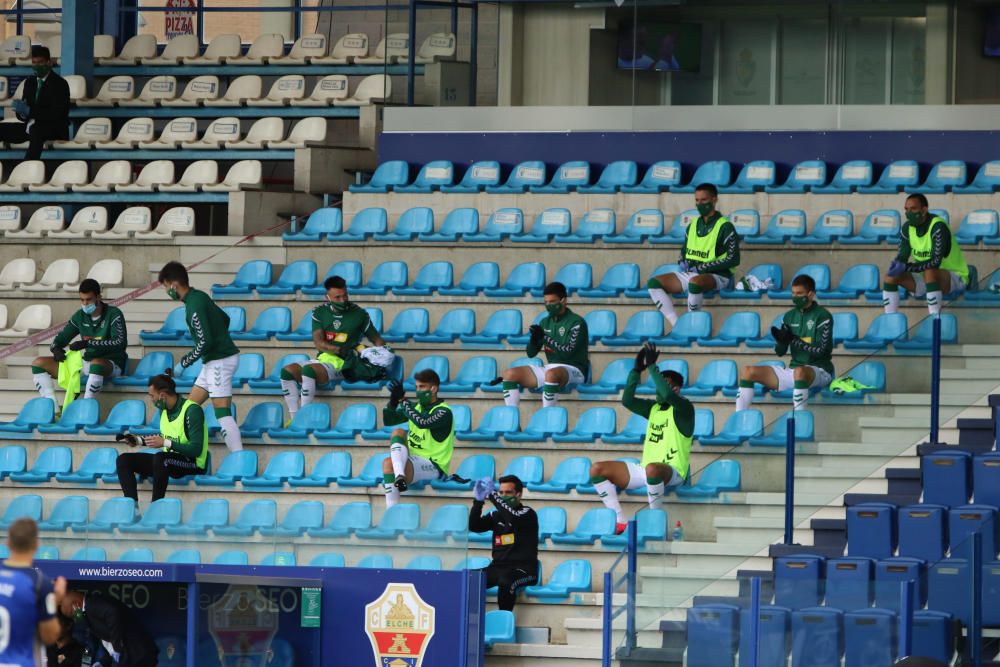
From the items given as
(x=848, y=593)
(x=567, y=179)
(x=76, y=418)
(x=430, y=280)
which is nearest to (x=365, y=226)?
(x=430, y=280)

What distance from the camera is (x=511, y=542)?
1292 cm

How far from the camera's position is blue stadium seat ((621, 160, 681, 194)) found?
1784cm

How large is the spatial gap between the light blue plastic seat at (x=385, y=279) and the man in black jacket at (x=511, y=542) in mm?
4391

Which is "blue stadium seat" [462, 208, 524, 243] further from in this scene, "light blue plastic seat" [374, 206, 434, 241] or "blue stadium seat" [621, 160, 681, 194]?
"blue stadium seat" [621, 160, 681, 194]

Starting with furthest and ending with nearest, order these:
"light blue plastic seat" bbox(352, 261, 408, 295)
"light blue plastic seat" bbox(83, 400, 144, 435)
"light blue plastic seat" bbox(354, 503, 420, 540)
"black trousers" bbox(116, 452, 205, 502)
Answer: "light blue plastic seat" bbox(352, 261, 408, 295) → "light blue plastic seat" bbox(83, 400, 144, 435) → "black trousers" bbox(116, 452, 205, 502) → "light blue plastic seat" bbox(354, 503, 420, 540)

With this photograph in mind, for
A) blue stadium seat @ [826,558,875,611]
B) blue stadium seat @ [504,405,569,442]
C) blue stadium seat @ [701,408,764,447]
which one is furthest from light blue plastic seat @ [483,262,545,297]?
blue stadium seat @ [826,558,875,611]

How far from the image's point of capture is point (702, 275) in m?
15.8

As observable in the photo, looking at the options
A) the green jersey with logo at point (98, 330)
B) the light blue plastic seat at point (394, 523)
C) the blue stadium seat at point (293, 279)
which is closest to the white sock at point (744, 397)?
the light blue plastic seat at point (394, 523)

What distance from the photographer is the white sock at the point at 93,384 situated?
16.1 meters

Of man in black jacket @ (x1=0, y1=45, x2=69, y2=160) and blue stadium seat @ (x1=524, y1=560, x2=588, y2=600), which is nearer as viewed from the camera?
blue stadium seat @ (x1=524, y1=560, x2=588, y2=600)

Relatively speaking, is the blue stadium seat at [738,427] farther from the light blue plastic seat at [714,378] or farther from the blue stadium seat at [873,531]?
the blue stadium seat at [873,531]

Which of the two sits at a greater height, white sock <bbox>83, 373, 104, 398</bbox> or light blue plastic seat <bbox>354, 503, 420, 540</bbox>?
white sock <bbox>83, 373, 104, 398</bbox>

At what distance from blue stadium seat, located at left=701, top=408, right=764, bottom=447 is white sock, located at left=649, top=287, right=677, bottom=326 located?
71.7 inches

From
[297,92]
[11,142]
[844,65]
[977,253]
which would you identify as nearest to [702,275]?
[977,253]
